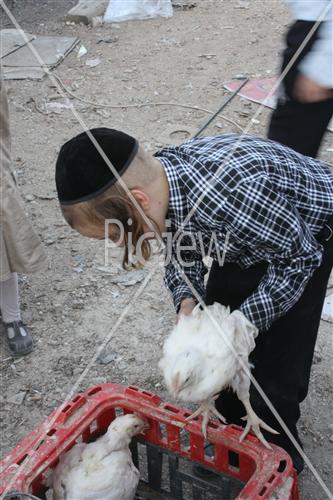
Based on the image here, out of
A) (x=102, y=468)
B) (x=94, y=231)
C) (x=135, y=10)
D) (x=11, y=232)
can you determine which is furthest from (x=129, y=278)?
(x=135, y=10)

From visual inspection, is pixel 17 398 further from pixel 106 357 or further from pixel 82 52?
pixel 82 52

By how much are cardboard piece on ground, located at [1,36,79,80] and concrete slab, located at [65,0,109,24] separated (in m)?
0.37

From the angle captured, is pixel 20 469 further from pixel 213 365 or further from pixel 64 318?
pixel 64 318

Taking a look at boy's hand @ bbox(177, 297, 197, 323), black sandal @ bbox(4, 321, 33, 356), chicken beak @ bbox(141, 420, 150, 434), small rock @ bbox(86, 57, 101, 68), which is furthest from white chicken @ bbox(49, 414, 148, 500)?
small rock @ bbox(86, 57, 101, 68)

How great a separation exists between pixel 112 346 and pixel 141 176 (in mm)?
1240

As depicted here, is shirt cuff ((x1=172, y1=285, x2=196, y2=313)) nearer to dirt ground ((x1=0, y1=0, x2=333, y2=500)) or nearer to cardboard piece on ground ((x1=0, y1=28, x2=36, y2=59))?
dirt ground ((x1=0, y1=0, x2=333, y2=500))

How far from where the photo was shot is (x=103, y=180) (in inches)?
53.0

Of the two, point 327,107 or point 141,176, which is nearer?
point 141,176

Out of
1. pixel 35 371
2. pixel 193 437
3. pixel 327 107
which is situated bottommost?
pixel 35 371

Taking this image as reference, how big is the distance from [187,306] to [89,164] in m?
0.51

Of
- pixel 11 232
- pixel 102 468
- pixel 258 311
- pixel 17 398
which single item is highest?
pixel 258 311

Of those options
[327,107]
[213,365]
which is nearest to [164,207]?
[213,365]

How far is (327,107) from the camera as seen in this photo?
2285mm

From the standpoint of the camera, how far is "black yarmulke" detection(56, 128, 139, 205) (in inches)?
52.6
